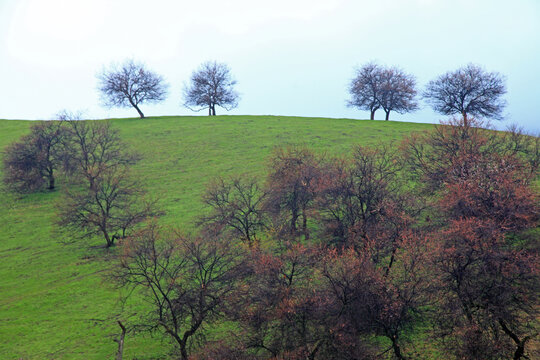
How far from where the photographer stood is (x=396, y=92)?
298 feet

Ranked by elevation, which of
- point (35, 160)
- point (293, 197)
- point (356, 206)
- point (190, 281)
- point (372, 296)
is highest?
point (35, 160)

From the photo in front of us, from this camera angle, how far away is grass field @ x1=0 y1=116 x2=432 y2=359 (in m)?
29.8

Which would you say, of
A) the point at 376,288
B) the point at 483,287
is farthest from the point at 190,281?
the point at 483,287

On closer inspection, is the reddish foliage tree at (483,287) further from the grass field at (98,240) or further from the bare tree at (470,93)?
the bare tree at (470,93)

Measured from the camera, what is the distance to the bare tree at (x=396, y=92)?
9056 cm

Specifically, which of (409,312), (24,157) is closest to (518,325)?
(409,312)

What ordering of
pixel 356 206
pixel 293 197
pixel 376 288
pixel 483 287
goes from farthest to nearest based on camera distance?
pixel 293 197 < pixel 356 206 < pixel 483 287 < pixel 376 288

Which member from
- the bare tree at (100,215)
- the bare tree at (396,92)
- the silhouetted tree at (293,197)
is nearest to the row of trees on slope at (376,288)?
the silhouetted tree at (293,197)

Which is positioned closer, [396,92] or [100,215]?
[100,215]

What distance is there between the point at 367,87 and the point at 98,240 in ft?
221

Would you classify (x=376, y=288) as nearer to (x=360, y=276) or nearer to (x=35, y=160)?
(x=360, y=276)

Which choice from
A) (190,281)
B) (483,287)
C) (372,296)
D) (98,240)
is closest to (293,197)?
(190,281)

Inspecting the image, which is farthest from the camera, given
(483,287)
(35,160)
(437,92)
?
(437,92)

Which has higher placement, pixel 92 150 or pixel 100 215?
pixel 92 150
